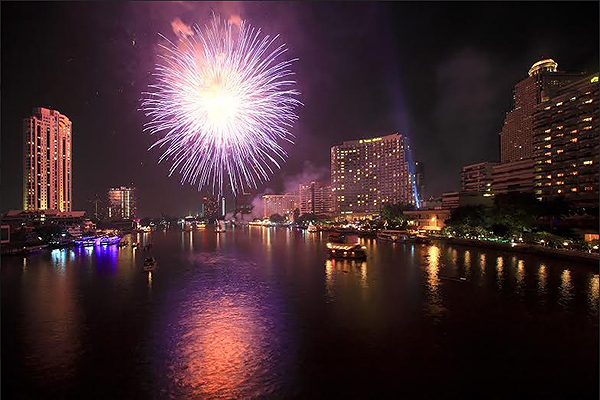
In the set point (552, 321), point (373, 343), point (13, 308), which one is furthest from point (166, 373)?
point (552, 321)

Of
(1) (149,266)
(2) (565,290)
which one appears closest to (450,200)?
(2) (565,290)

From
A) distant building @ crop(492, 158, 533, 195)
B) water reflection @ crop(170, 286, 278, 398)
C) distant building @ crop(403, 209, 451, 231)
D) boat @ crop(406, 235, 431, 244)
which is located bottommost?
boat @ crop(406, 235, 431, 244)

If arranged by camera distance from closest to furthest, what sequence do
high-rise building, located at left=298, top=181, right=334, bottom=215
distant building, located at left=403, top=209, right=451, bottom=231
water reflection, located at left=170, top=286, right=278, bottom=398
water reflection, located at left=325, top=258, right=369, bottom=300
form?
water reflection, located at left=170, top=286, right=278, bottom=398
water reflection, located at left=325, top=258, right=369, bottom=300
distant building, located at left=403, top=209, right=451, bottom=231
high-rise building, located at left=298, top=181, right=334, bottom=215

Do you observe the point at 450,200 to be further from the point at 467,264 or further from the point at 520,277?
the point at 520,277

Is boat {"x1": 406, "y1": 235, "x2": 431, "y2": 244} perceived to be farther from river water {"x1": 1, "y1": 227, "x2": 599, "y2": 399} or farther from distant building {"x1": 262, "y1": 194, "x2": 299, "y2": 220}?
distant building {"x1": 262, "y1": 194, "x2": 299, "y2": 220}

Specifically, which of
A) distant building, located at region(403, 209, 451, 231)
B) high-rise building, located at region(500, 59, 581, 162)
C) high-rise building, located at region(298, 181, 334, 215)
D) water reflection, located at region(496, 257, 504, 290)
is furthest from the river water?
high-rise building, located at region(298, 181, 334, 215)
